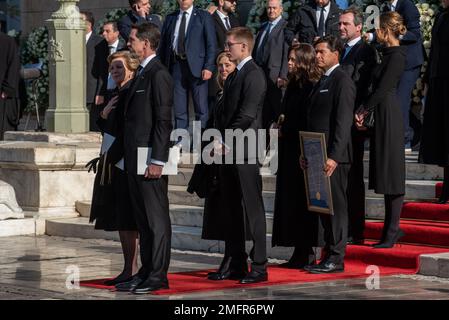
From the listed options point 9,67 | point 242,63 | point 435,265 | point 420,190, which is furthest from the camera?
point 9,67

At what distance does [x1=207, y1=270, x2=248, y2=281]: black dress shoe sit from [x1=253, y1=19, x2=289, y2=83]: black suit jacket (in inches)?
166

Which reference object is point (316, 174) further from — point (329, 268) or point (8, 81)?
point (8, 81)

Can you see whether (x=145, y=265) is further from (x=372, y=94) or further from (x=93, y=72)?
(x=93, y=72)

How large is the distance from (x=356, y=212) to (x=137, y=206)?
2369 mm

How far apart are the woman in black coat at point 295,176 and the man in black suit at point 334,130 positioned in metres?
0.20

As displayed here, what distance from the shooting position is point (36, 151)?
1502 cm

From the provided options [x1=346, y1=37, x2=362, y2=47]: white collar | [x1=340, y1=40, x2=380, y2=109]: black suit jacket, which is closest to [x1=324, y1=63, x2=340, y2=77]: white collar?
[x1=340, y1=40, x2=380, y2=109]: black suit jacket

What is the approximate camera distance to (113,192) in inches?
426

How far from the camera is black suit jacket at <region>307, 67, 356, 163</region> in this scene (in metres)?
11.1

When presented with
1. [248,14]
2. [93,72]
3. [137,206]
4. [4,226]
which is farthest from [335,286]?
[248,14]

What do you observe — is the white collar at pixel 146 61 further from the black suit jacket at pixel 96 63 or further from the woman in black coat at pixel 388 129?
the black suit jacket at pixel 96 63

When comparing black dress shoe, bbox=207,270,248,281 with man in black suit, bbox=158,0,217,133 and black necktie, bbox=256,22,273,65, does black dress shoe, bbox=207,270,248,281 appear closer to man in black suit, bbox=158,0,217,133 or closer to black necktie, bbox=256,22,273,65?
black necktie, bbox=256,22,273,65

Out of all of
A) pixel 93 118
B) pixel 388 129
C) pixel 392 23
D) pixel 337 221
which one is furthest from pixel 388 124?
pixel 93 118

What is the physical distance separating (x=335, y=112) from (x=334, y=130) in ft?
0.51
